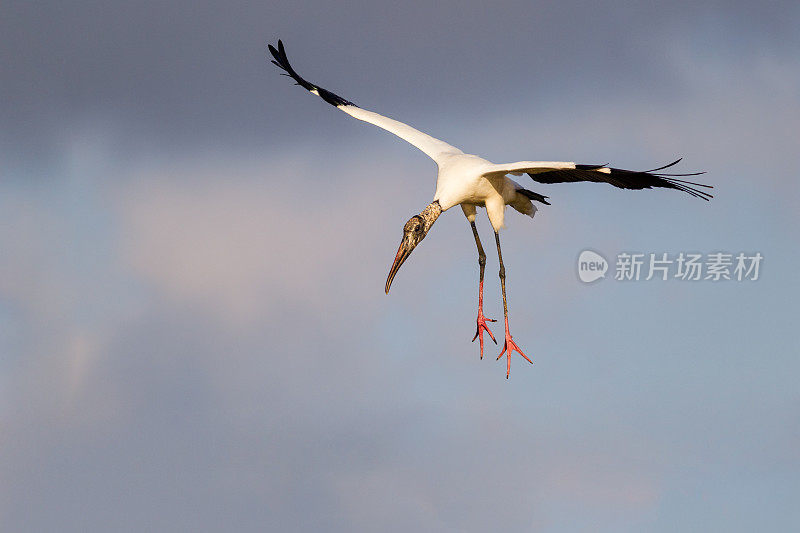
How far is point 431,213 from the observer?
18094mm

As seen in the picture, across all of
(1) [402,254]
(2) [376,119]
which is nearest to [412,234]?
(1) [402,254]

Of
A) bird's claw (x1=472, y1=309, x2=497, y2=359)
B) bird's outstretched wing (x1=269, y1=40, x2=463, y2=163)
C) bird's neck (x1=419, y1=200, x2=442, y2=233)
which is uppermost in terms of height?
bird's outstretched wing (x1=269, y1=40, x2=463, y2=163)

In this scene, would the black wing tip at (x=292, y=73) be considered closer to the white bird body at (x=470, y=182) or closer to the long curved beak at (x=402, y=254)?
the white bird body at (x=470, y=182)

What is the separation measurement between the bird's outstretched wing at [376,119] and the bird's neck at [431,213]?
1.24 metres

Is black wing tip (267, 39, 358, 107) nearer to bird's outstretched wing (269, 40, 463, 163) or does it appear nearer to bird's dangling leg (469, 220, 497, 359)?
bird's outstretched wing (269, 40, 463, 163)

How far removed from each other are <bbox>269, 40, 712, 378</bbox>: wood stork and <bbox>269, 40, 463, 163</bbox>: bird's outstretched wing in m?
0.02

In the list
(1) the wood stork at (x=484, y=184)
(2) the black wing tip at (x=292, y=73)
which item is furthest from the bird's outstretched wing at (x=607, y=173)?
(2) the black wing tip at (x=292, y=73)

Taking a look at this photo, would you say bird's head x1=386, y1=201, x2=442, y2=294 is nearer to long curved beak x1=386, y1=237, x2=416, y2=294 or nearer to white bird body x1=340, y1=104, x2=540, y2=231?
long curved beak x1=386, y1=237, x2=416, y2=294

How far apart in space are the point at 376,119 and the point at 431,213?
3.63 m

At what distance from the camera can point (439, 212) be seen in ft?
59.6

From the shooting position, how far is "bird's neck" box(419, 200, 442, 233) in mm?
18016

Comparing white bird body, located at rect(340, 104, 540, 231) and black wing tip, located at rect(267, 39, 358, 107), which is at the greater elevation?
black wing tip, located at rect(267, 39, 358, 107)

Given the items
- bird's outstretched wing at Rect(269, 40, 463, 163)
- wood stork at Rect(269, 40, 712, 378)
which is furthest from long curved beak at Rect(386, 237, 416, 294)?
bird's outstretched wing at Rect(269, 40, 463, 163)

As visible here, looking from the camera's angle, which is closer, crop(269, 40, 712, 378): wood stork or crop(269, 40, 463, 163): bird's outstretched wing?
crop(269, 40, 712, 378): wood stork
